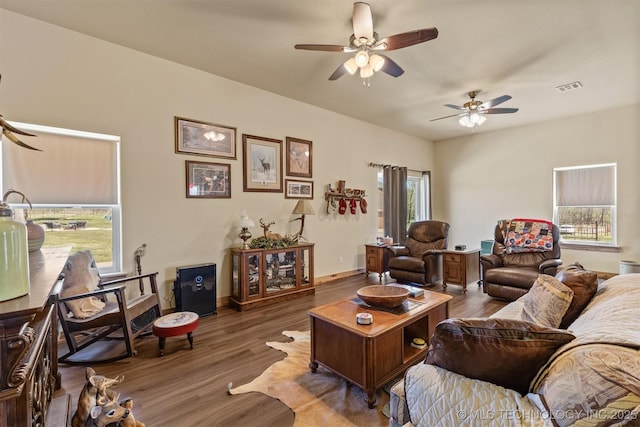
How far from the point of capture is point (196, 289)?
11.2 feet

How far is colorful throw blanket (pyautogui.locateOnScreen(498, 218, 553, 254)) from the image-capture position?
411cm

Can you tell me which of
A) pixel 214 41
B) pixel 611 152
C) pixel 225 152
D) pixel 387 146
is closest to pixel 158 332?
pixel 225 152

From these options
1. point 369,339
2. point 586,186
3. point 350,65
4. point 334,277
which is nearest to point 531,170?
point 586,186

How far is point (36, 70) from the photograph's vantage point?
8.84 feet

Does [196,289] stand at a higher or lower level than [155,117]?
lower

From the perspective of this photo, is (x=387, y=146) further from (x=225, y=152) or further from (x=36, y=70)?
(x=36, y=70)

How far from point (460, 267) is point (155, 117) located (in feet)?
15.4

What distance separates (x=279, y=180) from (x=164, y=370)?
2.87 m

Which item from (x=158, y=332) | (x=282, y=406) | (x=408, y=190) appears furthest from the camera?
(x=408, y=190)

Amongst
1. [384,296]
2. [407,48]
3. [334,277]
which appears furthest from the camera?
[334,277]

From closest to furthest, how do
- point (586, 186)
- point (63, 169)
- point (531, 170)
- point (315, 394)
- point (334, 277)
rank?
1. point (315, 394)
2. point (63, 169)
3. point (334, 277)
4. point (586, 186)
5. point (531, 170)

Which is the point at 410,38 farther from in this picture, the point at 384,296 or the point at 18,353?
the point at 18,353

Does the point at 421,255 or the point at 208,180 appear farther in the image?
the point at 421,255

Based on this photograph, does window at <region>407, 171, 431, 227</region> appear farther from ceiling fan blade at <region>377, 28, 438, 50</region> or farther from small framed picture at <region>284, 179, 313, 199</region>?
ceiling fan blade at <region>377, 28, 438, 50</region>
